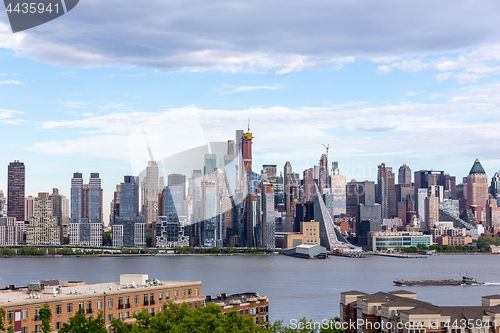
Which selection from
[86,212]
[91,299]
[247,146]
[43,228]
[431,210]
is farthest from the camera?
[431,210]

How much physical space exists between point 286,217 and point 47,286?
6624 cm

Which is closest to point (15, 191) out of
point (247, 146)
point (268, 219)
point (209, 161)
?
point (247, 146)

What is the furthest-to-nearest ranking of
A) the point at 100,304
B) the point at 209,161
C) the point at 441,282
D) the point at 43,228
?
the point at 43,228, the point at 441,282, the point at 209,161, the point at 100,304

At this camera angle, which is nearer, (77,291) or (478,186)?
(77,291)

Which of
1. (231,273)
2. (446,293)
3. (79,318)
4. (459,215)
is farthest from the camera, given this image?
(459,215)

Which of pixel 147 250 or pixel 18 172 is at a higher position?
pixel 18 172

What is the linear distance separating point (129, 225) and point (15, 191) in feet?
70.3

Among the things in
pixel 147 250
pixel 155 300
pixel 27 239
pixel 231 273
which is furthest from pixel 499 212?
pixel 155 300

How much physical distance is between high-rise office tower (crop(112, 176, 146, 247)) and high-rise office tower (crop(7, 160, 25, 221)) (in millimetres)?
17814

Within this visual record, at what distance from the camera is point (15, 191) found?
83312 mm

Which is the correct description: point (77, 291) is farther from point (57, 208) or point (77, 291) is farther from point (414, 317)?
point (57, 208)

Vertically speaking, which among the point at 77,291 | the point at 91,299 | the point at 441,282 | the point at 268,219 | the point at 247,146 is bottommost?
the point at 441,282

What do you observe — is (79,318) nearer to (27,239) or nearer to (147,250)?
(147,250)

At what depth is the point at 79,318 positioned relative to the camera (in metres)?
8.16
